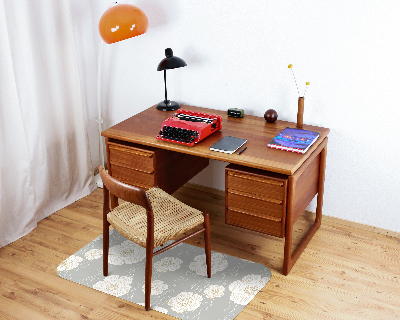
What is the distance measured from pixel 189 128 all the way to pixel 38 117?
108 cm

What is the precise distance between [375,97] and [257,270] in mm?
1181

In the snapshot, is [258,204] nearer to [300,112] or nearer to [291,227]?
[291,227]

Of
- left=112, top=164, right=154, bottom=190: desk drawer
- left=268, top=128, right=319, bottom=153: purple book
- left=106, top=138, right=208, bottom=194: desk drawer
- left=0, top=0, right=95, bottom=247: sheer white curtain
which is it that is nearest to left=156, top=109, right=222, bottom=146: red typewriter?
left=106, top=138, right=208, bottom=194: desk drawer

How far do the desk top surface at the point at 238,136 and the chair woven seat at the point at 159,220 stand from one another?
31cm

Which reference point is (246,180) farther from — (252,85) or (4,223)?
(4,223)

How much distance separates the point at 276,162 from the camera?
91.7 inches

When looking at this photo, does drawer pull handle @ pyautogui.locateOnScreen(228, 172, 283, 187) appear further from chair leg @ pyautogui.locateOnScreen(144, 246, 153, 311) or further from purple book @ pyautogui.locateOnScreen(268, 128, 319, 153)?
chair leg @ pyautogui.locateOnScreen(144, 246, 153, 311)

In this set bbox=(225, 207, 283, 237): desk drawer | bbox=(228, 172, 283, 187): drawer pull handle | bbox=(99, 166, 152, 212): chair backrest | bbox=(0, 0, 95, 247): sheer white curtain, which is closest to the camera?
bbox=(99, 166, 152, 212): chair backrest

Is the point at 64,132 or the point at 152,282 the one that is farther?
the point at 64,132

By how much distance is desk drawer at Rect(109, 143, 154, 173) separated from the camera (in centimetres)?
266

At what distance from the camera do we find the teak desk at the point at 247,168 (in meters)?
2.35

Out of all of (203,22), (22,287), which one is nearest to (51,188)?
(22,287)

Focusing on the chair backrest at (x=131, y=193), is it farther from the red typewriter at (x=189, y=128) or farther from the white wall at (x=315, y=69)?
the white wall at (x=315, y=69)

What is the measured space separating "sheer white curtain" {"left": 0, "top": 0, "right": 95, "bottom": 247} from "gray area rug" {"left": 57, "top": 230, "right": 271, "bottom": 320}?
0.57 m
